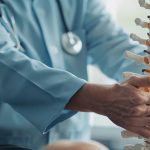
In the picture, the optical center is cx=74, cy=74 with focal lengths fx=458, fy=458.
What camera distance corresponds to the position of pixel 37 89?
674 mm

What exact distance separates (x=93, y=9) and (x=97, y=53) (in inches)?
4.1

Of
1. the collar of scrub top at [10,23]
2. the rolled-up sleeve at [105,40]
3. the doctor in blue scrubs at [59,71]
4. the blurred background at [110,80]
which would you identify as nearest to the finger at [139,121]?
the doctor in blue scrubs at [59,71]

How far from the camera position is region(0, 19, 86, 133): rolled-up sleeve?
0.66 m

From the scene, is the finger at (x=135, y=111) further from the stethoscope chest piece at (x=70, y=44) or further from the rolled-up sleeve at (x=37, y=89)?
the stethoscope chest piece at (x=70, y=44)

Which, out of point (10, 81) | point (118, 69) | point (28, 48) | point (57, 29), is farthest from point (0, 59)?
point (118, 69)

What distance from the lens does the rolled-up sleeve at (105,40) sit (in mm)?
1053

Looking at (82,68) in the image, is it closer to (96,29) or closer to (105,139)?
(96,29)

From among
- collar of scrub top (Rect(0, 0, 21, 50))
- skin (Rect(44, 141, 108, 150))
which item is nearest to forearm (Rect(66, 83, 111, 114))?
skin (Rect(44, 141, 108, 150))

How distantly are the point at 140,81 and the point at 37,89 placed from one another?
0.17 meters

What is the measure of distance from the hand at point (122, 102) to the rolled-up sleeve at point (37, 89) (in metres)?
0.02

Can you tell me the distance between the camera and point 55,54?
923 millimetres

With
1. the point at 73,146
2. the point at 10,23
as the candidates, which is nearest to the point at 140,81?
the point at 73,146

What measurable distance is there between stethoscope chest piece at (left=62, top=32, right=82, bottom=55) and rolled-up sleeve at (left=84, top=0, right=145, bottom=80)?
3.4 inches

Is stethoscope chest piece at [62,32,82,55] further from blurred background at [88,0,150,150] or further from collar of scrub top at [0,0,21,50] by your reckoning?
blurred background at [88,0,150,150]
